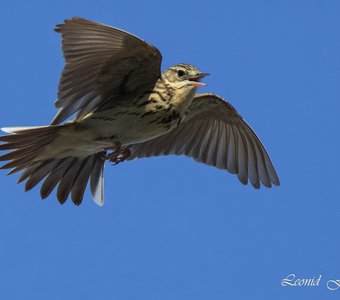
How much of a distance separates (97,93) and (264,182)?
9.44ft

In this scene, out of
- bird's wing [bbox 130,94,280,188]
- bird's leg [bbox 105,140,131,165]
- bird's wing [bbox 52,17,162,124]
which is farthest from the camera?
bird's wing [bbox 130,94,280,188]

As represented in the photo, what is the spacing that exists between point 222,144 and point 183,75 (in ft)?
6.94

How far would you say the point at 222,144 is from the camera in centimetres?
1118

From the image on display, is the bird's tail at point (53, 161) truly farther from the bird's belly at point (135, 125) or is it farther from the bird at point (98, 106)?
the bird's belly at point (135, 125)

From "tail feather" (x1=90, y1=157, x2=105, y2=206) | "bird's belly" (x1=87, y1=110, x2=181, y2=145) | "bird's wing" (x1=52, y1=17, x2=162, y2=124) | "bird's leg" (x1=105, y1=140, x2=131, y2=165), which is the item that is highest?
"bird's wing" (x1=52, y1=17, x2=162, y2=124)

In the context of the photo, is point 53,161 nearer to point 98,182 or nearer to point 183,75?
point 98,182

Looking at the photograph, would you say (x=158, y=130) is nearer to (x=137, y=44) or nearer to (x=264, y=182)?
(x=137, y=44)

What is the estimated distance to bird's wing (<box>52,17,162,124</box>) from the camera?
27.3 feet

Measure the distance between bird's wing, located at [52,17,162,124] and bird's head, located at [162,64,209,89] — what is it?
0.23 metres

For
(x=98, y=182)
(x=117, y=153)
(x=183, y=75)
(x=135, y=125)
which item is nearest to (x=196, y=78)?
(x=183, y=75)

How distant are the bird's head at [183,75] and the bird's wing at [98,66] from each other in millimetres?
233

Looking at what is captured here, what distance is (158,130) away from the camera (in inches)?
354

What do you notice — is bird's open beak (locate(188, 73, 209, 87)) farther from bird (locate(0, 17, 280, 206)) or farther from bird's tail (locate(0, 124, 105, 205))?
bird's tail (locate(0, 124, 105, 205))

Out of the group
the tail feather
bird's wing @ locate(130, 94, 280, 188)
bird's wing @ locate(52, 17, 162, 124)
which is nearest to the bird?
bird's wing @ locate(52, 17, 162, 124)
